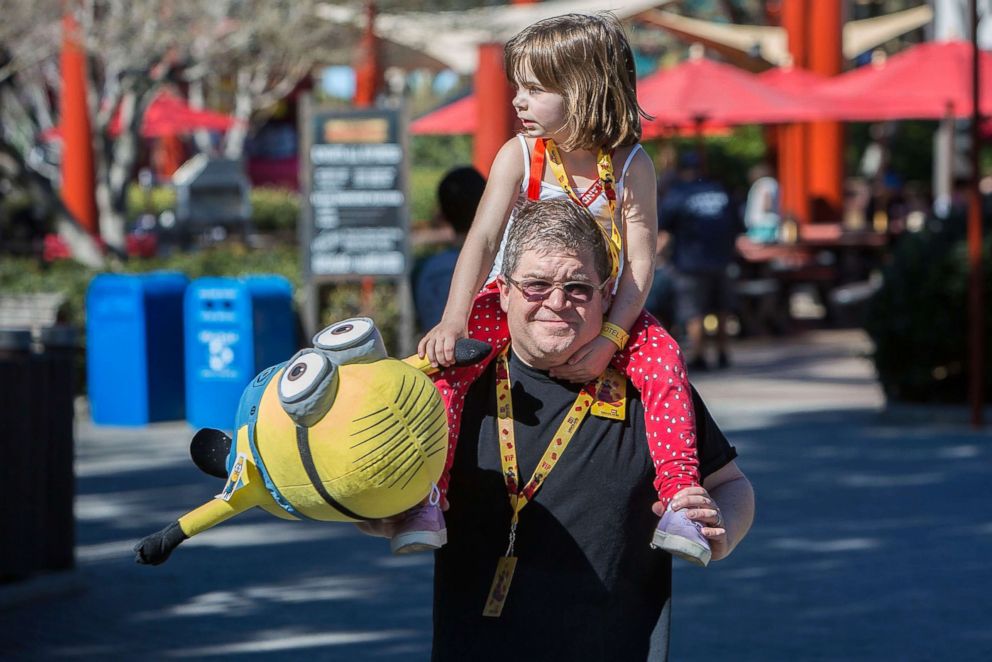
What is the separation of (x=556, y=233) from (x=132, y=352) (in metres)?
9.06

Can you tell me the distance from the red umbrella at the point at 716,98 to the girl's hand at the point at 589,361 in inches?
559

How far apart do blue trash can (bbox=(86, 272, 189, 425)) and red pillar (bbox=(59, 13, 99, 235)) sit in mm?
6465

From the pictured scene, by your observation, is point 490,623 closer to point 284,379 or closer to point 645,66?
point 284,379

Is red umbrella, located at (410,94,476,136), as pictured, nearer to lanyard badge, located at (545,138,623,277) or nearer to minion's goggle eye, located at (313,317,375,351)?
lanyard badge, located at (545,138,623,277)

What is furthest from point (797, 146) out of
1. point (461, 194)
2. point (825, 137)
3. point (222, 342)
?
point (461, 194)

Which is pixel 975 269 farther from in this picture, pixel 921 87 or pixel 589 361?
pixel 589 361

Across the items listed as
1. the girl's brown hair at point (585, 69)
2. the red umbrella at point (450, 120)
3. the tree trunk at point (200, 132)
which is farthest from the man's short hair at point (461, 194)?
the tree trunk at point (200, 132)

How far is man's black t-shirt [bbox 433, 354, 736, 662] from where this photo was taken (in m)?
3.02

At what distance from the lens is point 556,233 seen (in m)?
2.91

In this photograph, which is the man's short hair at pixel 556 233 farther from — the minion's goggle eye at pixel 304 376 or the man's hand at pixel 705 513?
the minion's goggle eye at pixel 304 376

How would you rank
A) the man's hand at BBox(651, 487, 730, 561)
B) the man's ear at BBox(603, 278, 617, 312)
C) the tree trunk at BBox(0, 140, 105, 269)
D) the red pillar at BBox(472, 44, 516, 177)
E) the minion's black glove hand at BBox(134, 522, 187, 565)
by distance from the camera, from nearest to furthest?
1. the minion's black glove hand at BBox(134, 522, 187, 565)
2. the man's hand at BBox(651, 487, 730, 561)
3. the man's ear at BBox(603, 278, 617, 312)
4. the red pillar at BBox(472, 44, 516, 177)
5. the tree trunk at BBox(0, 140, 105, 269)

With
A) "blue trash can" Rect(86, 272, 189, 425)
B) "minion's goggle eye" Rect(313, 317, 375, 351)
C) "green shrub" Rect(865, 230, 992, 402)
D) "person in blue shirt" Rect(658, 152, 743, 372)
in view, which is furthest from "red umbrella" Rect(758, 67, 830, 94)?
"minion's goggle eye" Rect(313, 317, 375, 351)

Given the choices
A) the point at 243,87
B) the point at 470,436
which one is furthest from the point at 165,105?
A: the point at 470,436

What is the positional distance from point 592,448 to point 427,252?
11.4 metres
